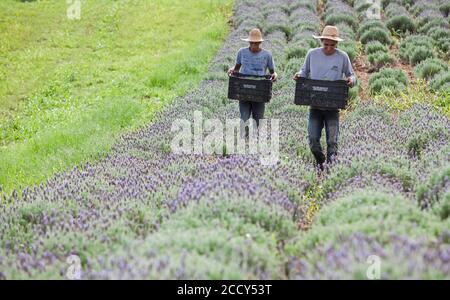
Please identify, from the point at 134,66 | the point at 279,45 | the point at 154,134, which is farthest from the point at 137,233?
the point at 134,66

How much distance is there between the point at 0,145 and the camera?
1068cm

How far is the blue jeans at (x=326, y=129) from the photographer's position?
7004 mm

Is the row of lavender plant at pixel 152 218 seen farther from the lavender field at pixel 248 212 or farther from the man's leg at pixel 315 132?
the man's leg at pixel 315 132

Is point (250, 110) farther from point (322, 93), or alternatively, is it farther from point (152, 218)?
point (152, 218)

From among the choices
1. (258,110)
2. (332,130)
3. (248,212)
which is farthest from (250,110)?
(248,212)

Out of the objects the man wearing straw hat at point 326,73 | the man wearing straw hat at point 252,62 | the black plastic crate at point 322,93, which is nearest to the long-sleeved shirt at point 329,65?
the man wearing straw hat at point 326,73

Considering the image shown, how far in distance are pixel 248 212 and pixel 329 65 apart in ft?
10.2

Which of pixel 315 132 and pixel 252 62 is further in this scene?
pixel 252 62

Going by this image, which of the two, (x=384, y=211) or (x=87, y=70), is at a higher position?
(x=384, y=211)

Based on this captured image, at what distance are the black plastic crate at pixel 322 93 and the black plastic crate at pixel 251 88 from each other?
899 mm

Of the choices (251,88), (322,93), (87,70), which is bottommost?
(87,70)

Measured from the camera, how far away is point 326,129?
7.10 m

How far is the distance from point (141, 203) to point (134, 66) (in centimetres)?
1219
